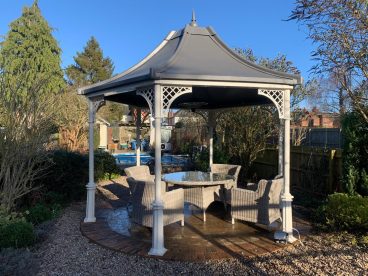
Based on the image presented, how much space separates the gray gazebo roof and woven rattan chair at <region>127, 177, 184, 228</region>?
5.42 feet

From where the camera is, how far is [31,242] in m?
5.23

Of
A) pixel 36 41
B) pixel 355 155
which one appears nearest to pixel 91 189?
pixel 355 155

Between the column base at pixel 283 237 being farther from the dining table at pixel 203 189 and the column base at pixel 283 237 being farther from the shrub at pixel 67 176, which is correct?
the shrub at pixel 67 176

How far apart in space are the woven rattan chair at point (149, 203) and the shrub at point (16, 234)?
1.67 metres

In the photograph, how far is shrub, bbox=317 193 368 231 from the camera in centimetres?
556

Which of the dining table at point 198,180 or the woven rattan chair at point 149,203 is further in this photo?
the dining table at point 198,180

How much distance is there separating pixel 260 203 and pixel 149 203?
74.2 inches

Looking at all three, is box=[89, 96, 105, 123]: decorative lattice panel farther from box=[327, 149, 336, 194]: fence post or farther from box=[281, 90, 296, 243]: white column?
box=[327, 149, 336, 194]: fence post

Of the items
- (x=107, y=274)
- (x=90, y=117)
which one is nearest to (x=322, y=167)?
(x=90, y=117)

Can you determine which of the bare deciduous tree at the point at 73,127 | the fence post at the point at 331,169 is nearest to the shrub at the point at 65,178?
the fence post at the point at 331,169

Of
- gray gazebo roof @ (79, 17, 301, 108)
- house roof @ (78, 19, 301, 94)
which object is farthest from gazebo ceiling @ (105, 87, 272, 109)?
house roof @ (78, 19, 301, 94)

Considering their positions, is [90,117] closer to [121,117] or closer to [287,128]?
[287,128]

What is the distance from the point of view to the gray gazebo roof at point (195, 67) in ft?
16.7

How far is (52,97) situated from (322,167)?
6.94m
